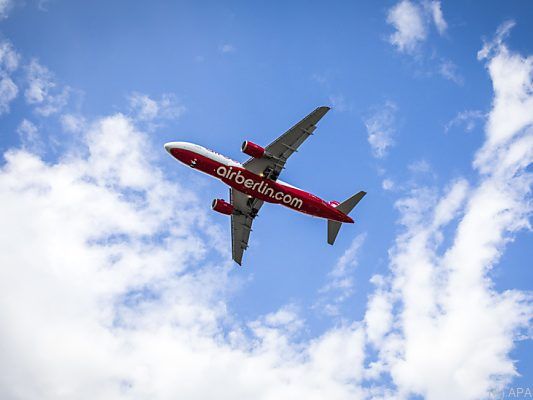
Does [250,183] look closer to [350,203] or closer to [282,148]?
[282,148]

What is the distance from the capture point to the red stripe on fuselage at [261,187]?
6284 centimetres

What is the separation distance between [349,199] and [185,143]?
20871 millimetres

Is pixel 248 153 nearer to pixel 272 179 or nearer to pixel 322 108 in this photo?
pixel 272 179

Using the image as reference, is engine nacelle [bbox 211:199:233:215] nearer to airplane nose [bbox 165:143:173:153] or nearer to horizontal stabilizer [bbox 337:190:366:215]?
airplane nose [bbox 165:143:173:153]

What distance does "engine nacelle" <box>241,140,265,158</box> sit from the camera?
62.5m

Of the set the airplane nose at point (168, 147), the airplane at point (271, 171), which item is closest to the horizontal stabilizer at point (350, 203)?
the airplane at point (271, 171)

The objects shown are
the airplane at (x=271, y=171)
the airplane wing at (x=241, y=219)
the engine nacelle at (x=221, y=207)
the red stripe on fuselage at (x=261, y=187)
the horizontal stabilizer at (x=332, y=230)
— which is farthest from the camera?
the engine nacelle at (x=221, y=207)

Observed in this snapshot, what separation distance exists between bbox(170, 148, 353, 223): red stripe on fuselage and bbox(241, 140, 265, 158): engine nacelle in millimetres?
2338

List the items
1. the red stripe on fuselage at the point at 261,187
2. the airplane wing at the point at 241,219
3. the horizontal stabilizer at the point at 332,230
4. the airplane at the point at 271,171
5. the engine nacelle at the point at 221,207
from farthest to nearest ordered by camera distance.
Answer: the engine nacelle at the point at 221,207
the airplane wing at the point at 241,219
the horizontal stabilizer at the point at 332,230
the red stripe on fuselage at the point at 261,187
the airplane at the point at 271,171

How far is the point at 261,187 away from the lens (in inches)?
2549

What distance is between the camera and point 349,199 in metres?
66.0

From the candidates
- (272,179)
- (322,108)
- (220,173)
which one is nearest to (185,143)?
(220,173)

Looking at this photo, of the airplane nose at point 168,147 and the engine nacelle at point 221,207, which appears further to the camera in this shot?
the engine nacelle at point 221,207

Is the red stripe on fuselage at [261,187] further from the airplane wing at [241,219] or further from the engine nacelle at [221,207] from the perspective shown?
the engine nacelle at [221,207]
